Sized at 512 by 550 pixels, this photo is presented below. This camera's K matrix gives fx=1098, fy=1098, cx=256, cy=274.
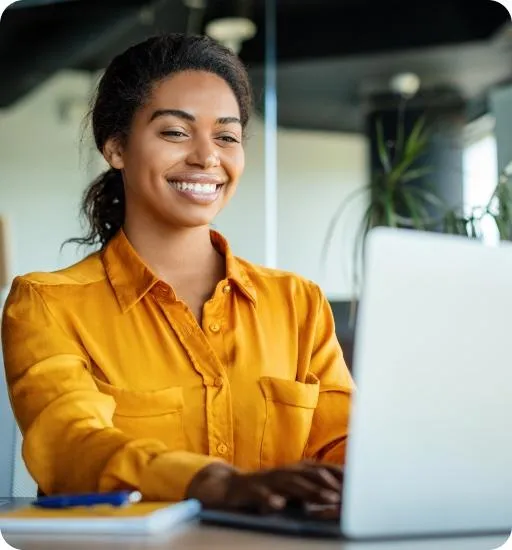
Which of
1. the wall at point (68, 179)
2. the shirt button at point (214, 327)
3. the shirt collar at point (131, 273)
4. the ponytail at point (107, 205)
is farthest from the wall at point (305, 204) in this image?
the shirt button at point (214, 327)

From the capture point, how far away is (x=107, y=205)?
2389mm

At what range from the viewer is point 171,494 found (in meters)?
1.44

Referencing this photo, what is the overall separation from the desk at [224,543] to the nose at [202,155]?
1.03 metres

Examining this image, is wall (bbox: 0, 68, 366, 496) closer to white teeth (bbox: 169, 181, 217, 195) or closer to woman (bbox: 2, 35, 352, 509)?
woman (bbox: 2, 35, 352, 509)

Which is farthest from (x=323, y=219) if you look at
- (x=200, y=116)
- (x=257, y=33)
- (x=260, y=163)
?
(x=200, y=116)

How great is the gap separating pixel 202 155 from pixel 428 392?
1.06 meters

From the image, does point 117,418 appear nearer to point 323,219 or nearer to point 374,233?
point 374,233

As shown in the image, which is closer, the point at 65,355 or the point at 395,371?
the point at 395,371

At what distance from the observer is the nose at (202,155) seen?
2139mm

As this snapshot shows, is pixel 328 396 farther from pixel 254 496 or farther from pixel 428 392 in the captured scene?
pixel 428 392

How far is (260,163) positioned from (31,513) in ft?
16.3

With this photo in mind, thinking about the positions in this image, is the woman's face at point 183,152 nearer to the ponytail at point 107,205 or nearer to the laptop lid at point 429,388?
the ponytail at point 107,205

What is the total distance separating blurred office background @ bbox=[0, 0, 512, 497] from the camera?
6332 millimetres

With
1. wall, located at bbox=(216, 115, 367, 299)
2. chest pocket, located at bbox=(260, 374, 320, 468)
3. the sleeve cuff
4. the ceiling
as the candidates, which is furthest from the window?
the sleeve cuff
